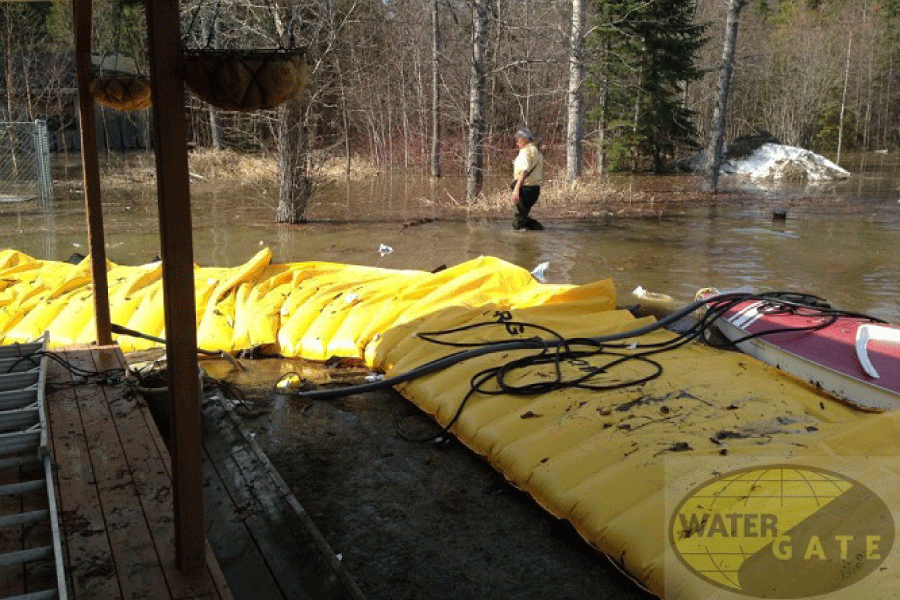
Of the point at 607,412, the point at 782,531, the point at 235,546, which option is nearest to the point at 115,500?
the point at 235,546

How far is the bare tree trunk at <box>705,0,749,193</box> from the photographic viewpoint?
18.8 meters

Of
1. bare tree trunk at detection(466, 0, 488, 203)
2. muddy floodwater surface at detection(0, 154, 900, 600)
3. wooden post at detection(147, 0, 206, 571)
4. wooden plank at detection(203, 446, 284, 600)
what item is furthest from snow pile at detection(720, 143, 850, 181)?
wooden post at detection(147, 0, 206, 571)

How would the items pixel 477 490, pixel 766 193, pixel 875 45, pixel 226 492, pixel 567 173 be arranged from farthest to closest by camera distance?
pixel 875 45 < pixel 766 193 < pixel 567 173 < pixel 477 490 < pixel 226 492

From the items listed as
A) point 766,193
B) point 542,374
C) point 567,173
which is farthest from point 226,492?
point 766,193

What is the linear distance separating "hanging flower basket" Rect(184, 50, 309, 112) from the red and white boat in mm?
3965

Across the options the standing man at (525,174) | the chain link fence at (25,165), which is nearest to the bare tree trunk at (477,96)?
the standing man at (525,174)

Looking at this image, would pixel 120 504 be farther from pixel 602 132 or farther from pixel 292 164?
pixel 602 132

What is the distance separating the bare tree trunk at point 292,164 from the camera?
45.0 feet

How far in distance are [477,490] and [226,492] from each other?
4.63 feet

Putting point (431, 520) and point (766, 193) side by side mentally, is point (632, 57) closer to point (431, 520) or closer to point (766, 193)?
point (766, 193)

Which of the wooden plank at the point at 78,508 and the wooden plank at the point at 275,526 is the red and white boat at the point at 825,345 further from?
the wooden plank at the point at 78,508

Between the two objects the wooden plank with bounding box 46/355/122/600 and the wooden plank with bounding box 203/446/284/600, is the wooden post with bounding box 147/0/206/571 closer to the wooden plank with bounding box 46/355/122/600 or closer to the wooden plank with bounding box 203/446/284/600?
the wooden plank with bounding box 46/355/122/600

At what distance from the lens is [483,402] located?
537cm

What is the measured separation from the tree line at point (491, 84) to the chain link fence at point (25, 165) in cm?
113
